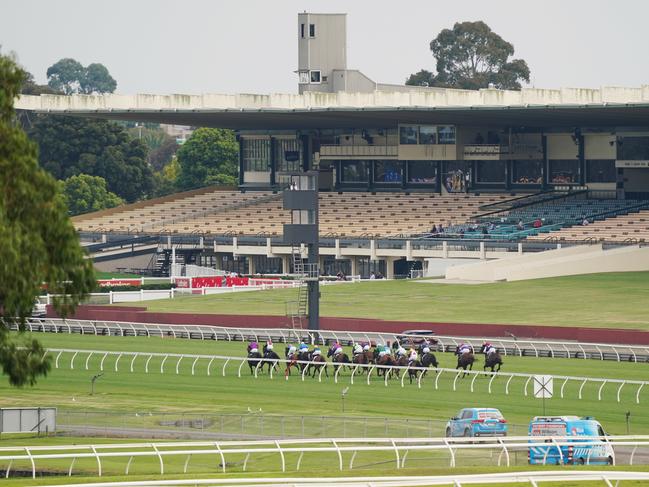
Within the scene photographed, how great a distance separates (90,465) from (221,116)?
64666 mm

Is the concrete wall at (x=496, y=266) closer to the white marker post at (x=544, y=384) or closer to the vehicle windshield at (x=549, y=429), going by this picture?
the white marker post at (x=544, y=384)

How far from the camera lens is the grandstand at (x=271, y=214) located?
89562 millimetres

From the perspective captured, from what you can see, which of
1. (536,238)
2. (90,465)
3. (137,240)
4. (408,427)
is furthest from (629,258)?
(90,465)

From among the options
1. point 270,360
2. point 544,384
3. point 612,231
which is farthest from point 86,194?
point 544,384

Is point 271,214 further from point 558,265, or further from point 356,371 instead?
point 356,371

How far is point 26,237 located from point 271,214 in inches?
2938

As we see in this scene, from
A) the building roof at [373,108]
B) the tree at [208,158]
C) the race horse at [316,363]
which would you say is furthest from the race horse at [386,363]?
the tree at [208,158]

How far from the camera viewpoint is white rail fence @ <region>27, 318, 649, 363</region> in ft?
158

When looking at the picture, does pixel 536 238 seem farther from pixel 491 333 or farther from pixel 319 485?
pixel 319 485

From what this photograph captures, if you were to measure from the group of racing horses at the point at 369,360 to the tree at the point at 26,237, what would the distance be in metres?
21.0

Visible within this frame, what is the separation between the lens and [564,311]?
204ft

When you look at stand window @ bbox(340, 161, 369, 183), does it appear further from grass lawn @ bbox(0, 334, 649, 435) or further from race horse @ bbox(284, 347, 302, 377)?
race horse @ bbox(284, 347, 302, 377)

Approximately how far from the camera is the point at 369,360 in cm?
4456

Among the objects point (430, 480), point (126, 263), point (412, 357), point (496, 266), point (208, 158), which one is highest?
point (208, 158)
